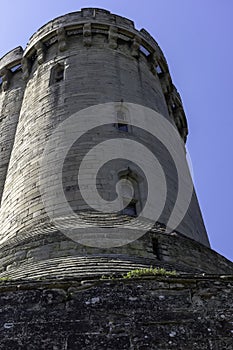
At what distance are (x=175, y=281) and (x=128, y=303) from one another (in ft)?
2.22

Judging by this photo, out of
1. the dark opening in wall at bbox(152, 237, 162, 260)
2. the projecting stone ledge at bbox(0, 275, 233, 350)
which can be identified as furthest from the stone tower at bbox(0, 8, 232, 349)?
the projecting stone ledge at bbox(0, 275, 233, 350)

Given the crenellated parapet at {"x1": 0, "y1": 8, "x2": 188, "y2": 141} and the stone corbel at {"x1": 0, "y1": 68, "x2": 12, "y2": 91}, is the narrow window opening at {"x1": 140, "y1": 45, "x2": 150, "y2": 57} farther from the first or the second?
the stone corbel at {"x1": 0, "y1": 68, "x2": 12, "y2": 91}

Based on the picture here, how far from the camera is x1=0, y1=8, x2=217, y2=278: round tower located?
897 centimetres

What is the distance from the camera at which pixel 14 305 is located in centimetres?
605

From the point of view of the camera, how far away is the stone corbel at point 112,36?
54.7ft

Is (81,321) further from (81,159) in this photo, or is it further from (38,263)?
(81,159)

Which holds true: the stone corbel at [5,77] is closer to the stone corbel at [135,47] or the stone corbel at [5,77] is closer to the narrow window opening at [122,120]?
the stone corbel at [135,47]

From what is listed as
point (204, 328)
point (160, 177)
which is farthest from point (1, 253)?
point (204, 328)

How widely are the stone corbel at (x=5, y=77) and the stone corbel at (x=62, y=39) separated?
2891 millimetres

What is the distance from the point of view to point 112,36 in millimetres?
16938

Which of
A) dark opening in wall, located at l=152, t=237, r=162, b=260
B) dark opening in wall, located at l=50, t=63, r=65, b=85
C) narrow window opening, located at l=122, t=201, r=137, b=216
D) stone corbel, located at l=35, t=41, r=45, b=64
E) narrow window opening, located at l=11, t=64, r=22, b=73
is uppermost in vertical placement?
narrow window opening, located at l=11, t=64, r=22, b=73

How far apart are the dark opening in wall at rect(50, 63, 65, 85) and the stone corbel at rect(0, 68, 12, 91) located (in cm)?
337

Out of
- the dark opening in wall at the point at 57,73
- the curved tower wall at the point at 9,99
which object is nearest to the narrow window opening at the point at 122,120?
the dark opening in wall at the point at 57,73

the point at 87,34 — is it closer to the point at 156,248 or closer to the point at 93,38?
the point at 93,38
